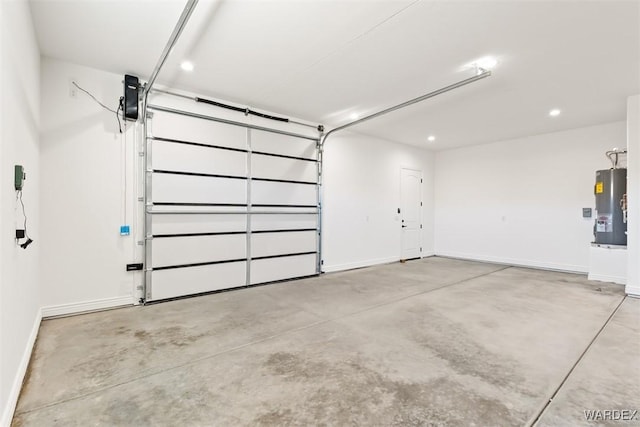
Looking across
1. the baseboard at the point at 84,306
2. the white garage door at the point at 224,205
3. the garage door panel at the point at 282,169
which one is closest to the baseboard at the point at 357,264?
the white garage door at the point at 224,205

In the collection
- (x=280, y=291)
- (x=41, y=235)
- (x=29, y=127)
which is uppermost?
(x=29, y=127)

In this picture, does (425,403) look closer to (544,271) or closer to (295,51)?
(295,51)

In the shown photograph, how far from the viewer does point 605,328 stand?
10.5 ft

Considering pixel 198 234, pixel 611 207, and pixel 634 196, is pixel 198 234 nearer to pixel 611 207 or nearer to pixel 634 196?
A: pixel 634 196

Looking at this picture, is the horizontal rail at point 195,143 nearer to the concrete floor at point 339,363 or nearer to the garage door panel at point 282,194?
the garage door panel at point 282,194

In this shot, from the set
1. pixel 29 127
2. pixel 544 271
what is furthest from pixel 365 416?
pixel 544 271

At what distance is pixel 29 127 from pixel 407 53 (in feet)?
12.3

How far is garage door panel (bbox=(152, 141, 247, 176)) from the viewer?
4.12 m

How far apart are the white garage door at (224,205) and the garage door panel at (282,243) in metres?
0.02

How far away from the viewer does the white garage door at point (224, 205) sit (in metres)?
4.10

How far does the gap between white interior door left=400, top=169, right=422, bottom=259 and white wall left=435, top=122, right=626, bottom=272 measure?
2.86 ft

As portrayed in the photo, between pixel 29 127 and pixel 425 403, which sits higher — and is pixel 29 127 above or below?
above

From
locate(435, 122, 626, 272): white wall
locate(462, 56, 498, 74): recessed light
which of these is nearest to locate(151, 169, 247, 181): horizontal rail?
locate(462, 56, 498, 74): recessed light

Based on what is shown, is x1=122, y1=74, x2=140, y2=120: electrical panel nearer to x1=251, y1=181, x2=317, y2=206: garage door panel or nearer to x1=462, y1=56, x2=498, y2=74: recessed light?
x1=251, y1=181, x2=317, y2=206: garage door panel
